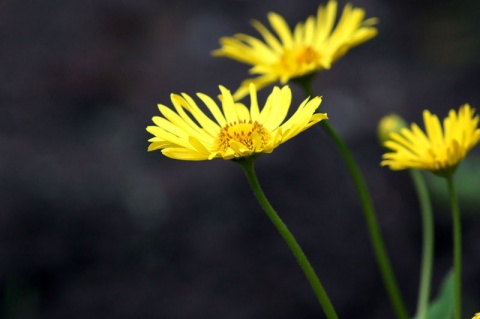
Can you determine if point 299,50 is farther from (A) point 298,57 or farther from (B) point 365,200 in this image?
(B) point 365,200

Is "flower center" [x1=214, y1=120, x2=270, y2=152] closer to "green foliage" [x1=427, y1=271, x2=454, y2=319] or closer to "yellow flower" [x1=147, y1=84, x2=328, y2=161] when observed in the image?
"yellow flower" [x1=147, y1=84, x2=328, y2=161]

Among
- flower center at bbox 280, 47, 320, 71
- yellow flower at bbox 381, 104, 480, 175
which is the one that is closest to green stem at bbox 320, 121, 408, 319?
yellow flower at bbox 381, 104, 480, 175

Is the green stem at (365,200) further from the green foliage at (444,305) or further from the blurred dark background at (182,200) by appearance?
the blurred dark background at (182,200)

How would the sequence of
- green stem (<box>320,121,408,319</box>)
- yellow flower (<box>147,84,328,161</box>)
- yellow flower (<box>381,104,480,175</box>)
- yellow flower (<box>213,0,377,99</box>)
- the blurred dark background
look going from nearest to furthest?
yellow flower (<box>147,84,328,161</box>)
yellow flower (<box>381,104,480,175</box>)
green stem (<box>320,121,408,319</box>)
yellow flower (<box>213,0,377,99</box>)
the blurred dark background

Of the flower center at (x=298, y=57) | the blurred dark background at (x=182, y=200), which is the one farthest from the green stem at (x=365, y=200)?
the blurred dark background at (x=182, y=200)

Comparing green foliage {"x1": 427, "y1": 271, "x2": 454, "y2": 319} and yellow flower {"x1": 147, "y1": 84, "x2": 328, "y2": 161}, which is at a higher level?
yellow flower {"x1": 147, "y1": 84, "x2": 328, "y2": 161}

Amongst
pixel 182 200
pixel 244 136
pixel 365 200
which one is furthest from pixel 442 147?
pixel 182 200
